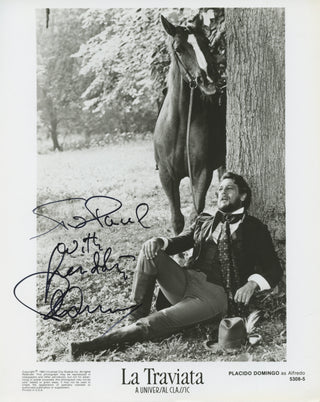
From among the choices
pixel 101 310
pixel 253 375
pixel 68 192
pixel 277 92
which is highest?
pixel 277 92

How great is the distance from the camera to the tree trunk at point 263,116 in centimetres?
525

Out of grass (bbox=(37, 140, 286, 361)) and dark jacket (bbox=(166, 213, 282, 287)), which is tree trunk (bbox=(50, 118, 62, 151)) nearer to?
grass (bbox=(37, 140, 286, 361))

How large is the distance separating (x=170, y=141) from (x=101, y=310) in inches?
56.3

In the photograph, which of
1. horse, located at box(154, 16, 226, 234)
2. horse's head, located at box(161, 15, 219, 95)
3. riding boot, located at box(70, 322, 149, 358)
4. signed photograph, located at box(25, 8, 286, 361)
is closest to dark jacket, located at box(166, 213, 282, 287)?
signed photograph, located at box(25, 8, 286, 361)

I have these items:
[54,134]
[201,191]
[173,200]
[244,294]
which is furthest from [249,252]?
[54,134]

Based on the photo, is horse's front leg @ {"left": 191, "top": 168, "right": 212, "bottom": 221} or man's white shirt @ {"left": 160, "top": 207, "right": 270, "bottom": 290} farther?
horse's front leg @ {"left": 191, "top": 168, "right": 212, "bottom": 221}

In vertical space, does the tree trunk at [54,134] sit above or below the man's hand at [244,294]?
above

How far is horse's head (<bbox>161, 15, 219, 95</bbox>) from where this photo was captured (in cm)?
529

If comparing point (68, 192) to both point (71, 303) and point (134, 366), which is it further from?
point (134, 366)

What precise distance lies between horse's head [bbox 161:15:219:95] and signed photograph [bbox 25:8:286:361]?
11 mm
